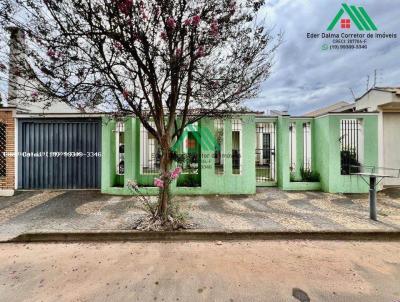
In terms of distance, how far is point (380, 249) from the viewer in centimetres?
393

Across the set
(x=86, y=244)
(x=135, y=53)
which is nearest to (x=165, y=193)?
(x=86, y=244)

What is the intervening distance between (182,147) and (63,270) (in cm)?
543

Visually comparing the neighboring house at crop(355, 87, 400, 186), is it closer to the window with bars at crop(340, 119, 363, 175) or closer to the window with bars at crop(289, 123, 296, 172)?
the window with bars at crop(340, 119, 363, 175)

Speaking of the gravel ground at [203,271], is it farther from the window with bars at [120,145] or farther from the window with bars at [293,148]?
the window with bars at [293,148]

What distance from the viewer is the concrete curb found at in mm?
4312

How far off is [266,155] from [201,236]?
6278 mm

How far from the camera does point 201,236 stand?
4379 mm

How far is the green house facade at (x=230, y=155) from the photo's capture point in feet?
25.5

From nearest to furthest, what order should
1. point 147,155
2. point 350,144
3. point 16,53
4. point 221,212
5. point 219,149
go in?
point 16,53 < point 221,212 < point 219,149 < point 350,144 < point 147,155

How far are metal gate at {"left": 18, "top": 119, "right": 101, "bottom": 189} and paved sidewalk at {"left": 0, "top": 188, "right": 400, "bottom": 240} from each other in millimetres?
601
